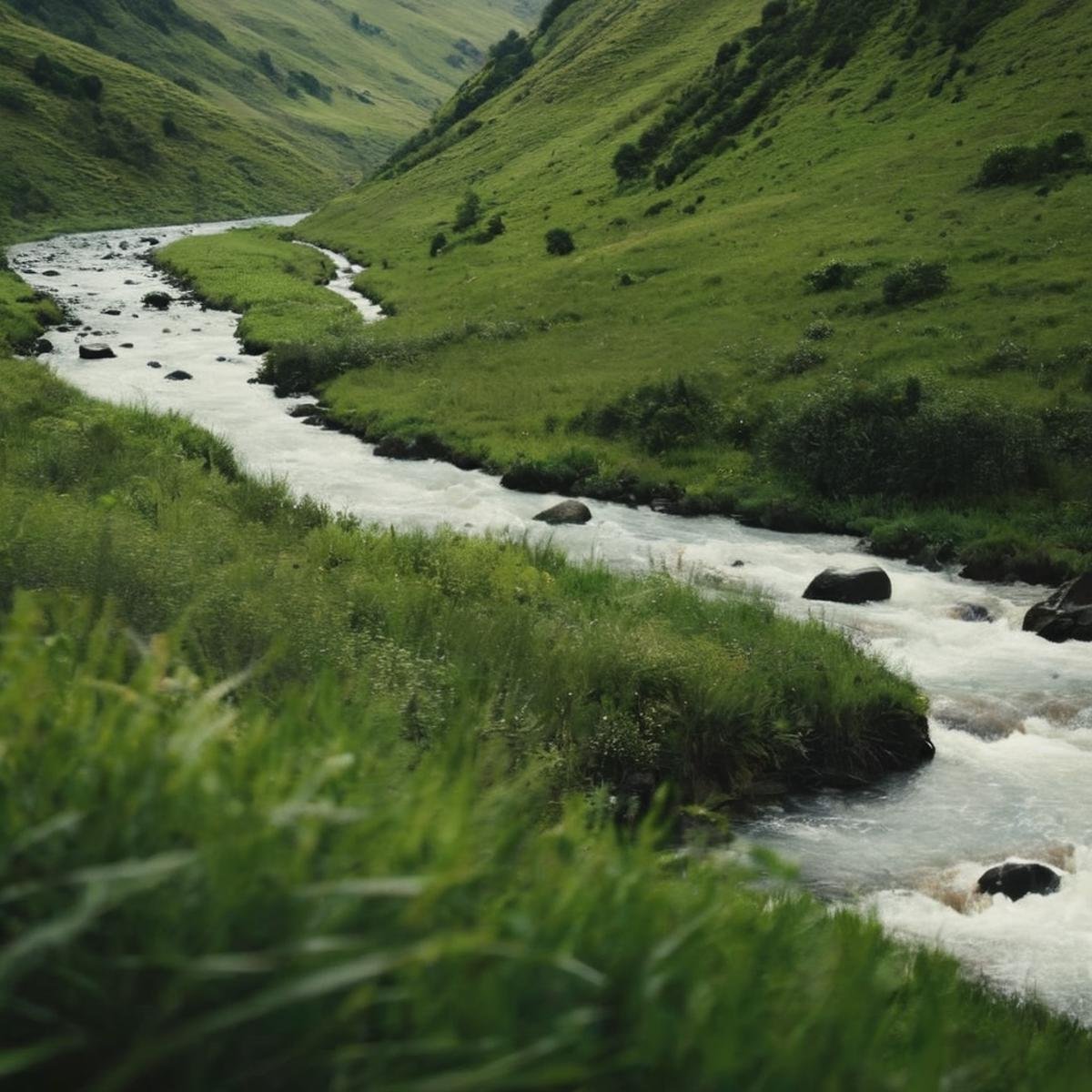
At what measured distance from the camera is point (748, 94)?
78875 mm

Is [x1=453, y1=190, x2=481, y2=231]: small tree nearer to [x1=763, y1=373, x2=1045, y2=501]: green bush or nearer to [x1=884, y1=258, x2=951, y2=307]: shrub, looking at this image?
[x1=884, y1=258, x2=951, y2=307]: shrub

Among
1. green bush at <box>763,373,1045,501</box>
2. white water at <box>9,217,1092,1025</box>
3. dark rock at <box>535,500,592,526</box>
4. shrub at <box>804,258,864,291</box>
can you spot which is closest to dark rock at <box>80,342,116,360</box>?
white water at <box>9,217,1092,1025</box>

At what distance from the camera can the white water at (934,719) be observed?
10062mm

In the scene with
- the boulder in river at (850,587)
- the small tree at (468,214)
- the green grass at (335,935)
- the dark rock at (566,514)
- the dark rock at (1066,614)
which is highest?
the green grass at (335,935)

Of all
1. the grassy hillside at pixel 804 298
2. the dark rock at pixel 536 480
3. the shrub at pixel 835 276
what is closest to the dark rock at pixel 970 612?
the grassy hillside at pixel 804 298

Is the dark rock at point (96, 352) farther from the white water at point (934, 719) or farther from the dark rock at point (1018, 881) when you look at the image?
the dark rock at point (1018, 881)

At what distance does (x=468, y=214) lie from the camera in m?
85.1

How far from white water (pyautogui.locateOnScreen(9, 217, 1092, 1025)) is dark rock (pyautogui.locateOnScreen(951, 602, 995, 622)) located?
0.20 meters

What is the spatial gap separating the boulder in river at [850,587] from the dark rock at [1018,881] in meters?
10.2

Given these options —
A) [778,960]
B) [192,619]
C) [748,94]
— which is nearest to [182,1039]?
[778,960]

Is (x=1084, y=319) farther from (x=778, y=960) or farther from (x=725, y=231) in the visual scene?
(x=778, y=960)

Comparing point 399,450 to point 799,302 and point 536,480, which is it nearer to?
point 536,480

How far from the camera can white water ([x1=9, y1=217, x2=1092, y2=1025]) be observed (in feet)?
33.0

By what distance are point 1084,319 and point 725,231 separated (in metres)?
26.4
